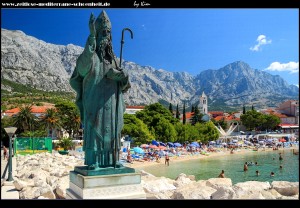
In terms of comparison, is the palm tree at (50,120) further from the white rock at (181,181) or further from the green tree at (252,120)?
the green tree at (252,120)

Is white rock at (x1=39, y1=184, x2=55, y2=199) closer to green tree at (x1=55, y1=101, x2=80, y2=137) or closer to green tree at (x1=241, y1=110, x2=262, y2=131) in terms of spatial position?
green tree at (x1=55, y1=101, x2=80, y2=137)

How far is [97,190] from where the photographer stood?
5336mm

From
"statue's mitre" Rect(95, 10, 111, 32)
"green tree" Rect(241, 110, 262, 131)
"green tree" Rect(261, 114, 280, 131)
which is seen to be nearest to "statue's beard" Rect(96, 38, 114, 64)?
"statue's mitre" Rect(95, 10, 111, 32)

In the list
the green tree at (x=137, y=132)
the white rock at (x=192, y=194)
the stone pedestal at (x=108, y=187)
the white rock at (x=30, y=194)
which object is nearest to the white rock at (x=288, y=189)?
the white rock at (x=192, y=194)

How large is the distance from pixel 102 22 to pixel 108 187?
3.06 m

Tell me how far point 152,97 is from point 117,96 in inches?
7484

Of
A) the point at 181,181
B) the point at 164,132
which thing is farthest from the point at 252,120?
the point at 181,181

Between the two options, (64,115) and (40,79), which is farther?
(40,79)

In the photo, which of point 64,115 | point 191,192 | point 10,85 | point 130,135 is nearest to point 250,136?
point 130,135

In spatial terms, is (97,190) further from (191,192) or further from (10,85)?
(10,85)

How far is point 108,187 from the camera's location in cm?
542

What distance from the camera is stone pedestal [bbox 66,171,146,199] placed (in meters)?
5.29

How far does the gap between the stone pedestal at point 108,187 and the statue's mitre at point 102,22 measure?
277 cm
